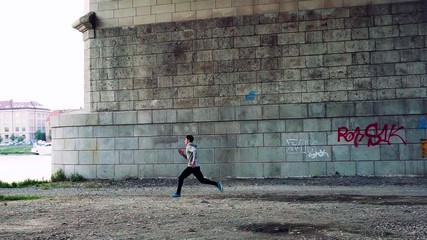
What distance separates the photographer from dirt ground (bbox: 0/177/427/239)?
767 centimetres

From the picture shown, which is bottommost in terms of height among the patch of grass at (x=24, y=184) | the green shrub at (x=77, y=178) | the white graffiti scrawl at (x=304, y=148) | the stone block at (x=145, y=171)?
the patch of grass at (x=24, y=184)

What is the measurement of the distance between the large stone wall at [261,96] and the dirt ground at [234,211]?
114 cm

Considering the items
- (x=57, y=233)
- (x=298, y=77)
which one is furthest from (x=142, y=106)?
(x=57, y=233)

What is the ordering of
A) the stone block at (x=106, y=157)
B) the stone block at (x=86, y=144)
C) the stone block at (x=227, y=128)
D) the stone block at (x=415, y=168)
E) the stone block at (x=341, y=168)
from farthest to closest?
the stone block at (x=86, y=144) → the stone block at (x=106, y=157) → the stone block at (x=227, y=128) → the stone block at (x=341, y=168) → the stone block at (x=415, y=168)

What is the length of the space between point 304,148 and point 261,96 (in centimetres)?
223

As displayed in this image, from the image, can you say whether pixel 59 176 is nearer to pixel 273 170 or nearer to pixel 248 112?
pixel 248 112

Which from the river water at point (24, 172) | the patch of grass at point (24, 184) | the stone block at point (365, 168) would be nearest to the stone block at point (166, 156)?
the patch of grass at point (24, 184)

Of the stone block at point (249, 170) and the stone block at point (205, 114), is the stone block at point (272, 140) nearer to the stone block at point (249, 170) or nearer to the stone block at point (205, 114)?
the stone block at point (249, 170)

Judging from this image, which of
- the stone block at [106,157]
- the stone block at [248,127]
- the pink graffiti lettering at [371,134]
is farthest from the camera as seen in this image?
the stone block at [106,157]

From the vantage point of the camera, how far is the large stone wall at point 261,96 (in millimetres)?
15391

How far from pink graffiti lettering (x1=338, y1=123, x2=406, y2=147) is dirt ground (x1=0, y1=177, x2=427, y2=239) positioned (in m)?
1.25

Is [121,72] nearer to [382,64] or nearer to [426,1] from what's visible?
[382,64]

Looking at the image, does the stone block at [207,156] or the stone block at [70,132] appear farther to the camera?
the stone block at [70,132]

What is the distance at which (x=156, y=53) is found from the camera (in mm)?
17062
